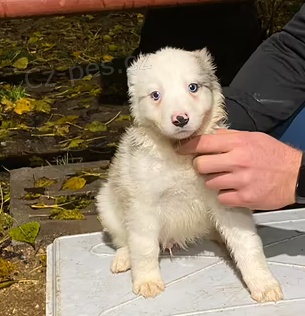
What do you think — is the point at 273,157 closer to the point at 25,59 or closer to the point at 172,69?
the point at 172,69

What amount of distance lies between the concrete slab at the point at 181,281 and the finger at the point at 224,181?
0.30 meters

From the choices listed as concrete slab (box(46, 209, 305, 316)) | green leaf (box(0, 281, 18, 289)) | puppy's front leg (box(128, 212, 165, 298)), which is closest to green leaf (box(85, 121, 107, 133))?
green leaf (box(0, 281, 18, 289))

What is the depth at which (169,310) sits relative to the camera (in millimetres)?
1804

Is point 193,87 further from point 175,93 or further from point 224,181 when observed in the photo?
point 224,181

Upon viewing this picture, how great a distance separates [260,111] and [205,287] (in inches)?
23.6

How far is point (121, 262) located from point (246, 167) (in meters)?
0.50

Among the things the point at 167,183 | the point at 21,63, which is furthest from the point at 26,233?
the point at 21,63

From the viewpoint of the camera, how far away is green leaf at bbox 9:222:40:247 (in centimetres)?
302

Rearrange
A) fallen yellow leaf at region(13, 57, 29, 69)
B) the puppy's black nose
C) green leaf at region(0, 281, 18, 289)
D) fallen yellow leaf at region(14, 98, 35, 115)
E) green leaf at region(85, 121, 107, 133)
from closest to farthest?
the puppy's black nose
green leaf at region(0, 281, 18, 289)
green leaf at region(85, 121, 107, 133)
fallen yellow leaf at region(14, 98, 35, 115)
fallen yellow leaf at region(13, 57, 29, 69)

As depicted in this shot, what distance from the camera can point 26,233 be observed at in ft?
9.95

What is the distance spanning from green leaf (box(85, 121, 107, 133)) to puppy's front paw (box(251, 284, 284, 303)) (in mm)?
2279

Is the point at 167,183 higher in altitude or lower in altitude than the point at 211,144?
lower

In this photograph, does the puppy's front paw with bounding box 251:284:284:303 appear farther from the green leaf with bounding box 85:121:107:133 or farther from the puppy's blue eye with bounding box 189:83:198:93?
the green leaf with bounding box 85:121:107:133

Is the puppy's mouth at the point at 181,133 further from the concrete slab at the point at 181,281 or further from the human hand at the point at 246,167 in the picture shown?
the concrete slab at the point at 181,281
